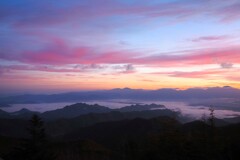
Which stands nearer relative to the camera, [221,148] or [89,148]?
[221,148]

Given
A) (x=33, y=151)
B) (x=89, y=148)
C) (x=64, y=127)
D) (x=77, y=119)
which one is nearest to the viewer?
(x=33, y=151)

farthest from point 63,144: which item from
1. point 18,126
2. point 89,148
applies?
point 18,126

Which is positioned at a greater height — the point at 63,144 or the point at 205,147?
the point at 205,147

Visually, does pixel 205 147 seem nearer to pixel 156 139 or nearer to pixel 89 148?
pixel 156 139

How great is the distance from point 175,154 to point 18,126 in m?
142

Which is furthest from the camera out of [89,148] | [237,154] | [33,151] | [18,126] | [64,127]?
[64,127]

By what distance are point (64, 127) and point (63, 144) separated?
326 feet

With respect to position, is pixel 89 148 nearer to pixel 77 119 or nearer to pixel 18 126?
pixel 18 126

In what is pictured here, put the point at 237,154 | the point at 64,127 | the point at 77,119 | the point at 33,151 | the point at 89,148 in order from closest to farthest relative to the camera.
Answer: the point at 33,151 → the point at 237,154 → the point at 89,148 → the point at 64,127 → the point at 77,119

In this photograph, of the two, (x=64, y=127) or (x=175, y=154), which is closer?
(x=175, y=154)

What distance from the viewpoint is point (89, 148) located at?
79000mm

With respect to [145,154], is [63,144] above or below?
below

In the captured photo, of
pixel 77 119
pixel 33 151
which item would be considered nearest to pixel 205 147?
pixel 33 151

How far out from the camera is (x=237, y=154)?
30500 mm
